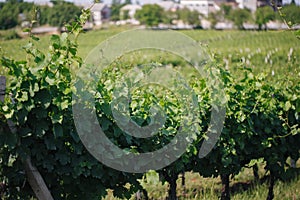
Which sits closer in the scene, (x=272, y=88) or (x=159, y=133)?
(x=159, y=133)

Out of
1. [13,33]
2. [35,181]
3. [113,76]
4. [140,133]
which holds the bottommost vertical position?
[35,181]

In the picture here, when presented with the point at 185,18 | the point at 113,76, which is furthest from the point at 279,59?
the point at 185,18

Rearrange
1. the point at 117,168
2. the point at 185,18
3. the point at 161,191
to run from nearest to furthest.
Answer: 1. the point at 117,168
2. the point at 161,191
3. the point at 185,18

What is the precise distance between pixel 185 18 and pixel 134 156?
48157mm

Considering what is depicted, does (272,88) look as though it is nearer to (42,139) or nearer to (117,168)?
(117,168)

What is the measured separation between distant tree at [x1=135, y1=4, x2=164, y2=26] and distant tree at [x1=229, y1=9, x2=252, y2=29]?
11.0 metres

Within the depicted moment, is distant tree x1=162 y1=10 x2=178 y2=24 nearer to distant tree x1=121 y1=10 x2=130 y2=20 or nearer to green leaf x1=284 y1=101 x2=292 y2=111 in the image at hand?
distant tree x1=121 y1=10 x2=130 y2=20

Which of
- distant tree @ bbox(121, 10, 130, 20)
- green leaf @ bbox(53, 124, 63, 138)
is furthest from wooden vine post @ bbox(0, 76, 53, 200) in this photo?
distant tree @ bbox(121, 10, 130, 20)

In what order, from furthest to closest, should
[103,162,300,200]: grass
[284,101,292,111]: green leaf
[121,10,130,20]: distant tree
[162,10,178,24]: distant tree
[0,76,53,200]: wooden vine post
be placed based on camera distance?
[121,10,130,20]: distant tree
[162,10,178,24]: distant tree
[103,162,300,200]: grass
[284,101,292,111]: green leaf
[0,76,53,200]: wooden vine post

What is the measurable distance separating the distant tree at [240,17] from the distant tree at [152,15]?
1105cm

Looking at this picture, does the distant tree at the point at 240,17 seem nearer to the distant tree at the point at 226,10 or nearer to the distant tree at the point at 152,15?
the distant tree at the point at 226,10

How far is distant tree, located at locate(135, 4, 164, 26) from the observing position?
53794mm

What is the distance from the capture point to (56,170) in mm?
3184

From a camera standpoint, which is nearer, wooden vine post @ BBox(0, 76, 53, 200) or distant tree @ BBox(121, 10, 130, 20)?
wooden vine post @ BBox(0, 76, 53, 200)
